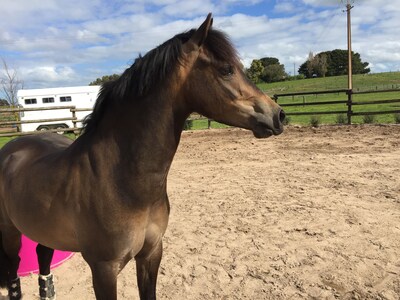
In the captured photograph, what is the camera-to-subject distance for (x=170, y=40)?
193 cm

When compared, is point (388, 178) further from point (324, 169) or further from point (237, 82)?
point (237, 82)

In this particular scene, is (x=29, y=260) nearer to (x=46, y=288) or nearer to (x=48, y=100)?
(x=46, y=288)

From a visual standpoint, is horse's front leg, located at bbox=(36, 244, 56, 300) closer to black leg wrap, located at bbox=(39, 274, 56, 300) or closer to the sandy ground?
black leg wrap, located at bbox=(39, 274, 56, 300)

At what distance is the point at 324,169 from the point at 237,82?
605 centimetres

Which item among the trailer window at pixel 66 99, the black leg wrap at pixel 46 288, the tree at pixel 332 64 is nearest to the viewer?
the black leg wrap at pixel 46 288

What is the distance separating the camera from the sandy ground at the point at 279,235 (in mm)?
3252

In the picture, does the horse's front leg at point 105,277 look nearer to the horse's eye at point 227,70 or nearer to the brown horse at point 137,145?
the brown horse at point 137,145

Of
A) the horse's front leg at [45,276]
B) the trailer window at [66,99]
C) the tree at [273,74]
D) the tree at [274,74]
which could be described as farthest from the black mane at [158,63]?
the tree at [273,74]

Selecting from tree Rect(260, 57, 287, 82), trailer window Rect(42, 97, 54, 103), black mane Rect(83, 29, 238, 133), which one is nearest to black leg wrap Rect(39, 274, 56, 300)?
black mane Rect(83, 29, 238, 133)

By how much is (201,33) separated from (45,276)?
254 centimetres

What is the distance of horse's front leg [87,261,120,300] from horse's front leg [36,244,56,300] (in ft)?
4.17

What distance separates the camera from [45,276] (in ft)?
10.2

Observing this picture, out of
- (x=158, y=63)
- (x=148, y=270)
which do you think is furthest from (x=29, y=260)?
(x=158, y=63)

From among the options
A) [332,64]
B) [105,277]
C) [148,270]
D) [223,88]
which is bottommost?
[148,270]
